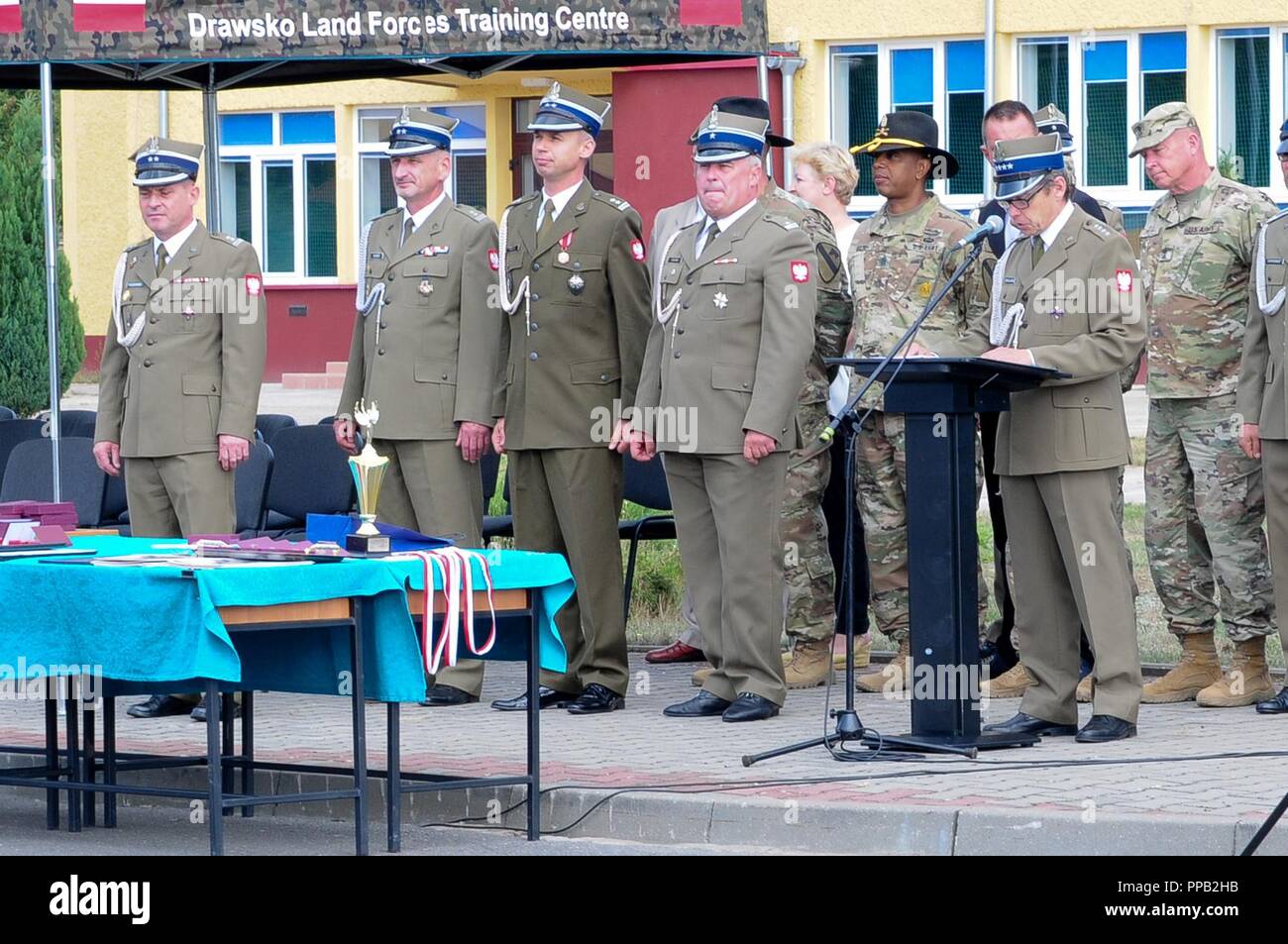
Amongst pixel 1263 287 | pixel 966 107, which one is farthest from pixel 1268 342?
pixel 966 107

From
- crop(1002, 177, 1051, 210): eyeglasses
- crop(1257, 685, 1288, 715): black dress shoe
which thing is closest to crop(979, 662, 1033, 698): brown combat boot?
crop(1257, 685, 1288, 715): black dress shoe

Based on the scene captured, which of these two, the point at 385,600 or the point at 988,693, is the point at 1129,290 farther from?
the point at 385,600

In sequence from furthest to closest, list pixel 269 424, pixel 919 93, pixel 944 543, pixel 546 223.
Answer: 1. pixel 919 93
2. pixel 269 424
3. pixel 546 223
4. pixel 944 543

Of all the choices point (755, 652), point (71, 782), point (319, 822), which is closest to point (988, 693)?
point (755, 652)

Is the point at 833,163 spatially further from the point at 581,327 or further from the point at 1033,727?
the point at 1033,727

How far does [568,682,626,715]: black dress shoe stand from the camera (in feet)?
29.9

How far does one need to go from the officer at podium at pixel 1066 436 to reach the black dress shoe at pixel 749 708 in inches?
39.5

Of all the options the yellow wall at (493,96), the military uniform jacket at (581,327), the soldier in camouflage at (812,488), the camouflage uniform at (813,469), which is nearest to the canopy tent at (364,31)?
the soldier in camouflage at (812,488)

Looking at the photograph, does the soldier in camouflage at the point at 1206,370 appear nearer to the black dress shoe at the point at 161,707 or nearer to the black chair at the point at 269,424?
the black dress shoe at the point at 161,707

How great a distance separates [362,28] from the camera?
10539mm

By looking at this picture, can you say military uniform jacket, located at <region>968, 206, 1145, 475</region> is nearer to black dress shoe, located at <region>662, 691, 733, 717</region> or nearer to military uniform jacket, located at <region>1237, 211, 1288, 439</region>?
military uniform jacket, located at <region>1237, 211, 1288, 439</region>

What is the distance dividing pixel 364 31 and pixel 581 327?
2.31m

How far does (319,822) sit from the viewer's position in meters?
7.59
